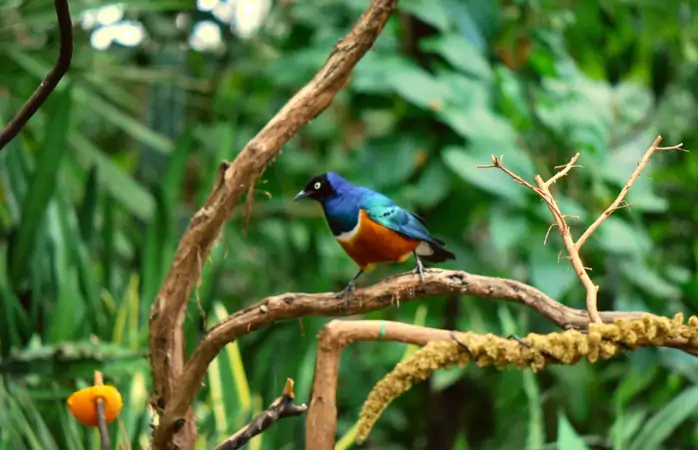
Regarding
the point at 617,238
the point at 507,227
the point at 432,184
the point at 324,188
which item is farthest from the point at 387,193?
the point at 324,188

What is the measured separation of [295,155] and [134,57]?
1.76ft

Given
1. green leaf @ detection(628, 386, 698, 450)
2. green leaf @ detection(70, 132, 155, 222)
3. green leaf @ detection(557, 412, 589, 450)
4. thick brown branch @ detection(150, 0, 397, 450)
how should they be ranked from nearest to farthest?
thick brown branch @ detection(150, 0, 397, 450) < green leaf @ detection(557, 412, 589, 450) < green leaf @ detection(628, 386, 698, 450) < green leaf @ detection(70, 132, 155, 222)

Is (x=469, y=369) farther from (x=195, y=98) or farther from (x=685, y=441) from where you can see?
(x=195, y=98)

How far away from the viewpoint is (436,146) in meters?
1.28

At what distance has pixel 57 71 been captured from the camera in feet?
1.82

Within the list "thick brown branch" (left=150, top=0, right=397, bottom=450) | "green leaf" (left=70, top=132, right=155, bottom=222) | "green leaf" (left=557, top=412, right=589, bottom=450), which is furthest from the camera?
"green leaf" (left=70, top=132, right=155, bottom=222)

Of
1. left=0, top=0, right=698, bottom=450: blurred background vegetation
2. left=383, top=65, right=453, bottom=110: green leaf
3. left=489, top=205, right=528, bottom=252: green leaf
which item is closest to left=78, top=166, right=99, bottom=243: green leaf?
left=0, top=0, right=698, bottom=450: blurred background vegetation

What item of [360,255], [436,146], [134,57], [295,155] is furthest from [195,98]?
[360,255]

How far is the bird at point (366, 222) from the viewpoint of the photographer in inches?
26.0

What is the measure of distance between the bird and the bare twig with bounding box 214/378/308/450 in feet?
0.39

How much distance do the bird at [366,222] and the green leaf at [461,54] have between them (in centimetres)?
54

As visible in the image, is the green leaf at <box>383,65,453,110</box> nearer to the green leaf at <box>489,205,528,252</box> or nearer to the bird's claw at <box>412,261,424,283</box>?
the green leaf at <box>489,205,528,252</box>

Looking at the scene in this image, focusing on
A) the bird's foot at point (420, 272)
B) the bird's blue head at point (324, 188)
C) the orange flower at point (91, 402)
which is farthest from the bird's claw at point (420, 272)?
the orange flower at point (91, 402)

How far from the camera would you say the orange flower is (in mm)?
561
